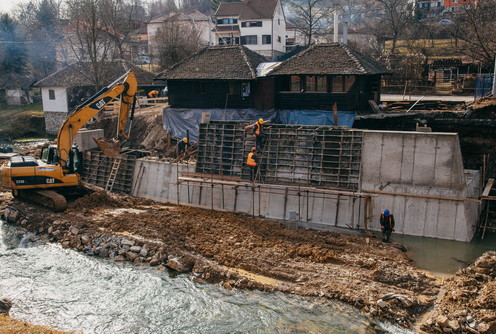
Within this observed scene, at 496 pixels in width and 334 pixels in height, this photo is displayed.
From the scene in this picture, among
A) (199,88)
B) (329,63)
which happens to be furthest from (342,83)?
(199,88)

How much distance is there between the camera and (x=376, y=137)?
2086 centimetres

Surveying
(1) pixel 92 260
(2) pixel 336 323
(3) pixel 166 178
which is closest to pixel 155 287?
(1) pixel 92 260

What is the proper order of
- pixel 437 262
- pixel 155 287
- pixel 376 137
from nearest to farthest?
pixel 155 287, pixel 437 262, pixel 376 137

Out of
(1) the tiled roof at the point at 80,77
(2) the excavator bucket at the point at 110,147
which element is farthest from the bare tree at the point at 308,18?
(2) the excavator bucket at the point at 110,147

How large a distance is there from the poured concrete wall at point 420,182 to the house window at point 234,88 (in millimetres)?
11244

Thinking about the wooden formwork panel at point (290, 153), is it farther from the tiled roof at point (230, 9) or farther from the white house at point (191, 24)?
the tiled roof at point (230, 9)

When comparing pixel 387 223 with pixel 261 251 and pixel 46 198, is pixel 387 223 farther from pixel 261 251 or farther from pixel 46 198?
pixel 46 198

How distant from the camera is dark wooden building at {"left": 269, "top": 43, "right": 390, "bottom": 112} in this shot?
89.7 feet

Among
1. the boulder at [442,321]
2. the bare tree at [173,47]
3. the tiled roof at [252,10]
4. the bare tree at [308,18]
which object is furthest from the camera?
the tiled roof at [252,10]

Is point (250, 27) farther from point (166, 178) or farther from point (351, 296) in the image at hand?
point (351, 296)

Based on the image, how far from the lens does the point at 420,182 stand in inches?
786

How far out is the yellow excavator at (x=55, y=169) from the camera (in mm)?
22359

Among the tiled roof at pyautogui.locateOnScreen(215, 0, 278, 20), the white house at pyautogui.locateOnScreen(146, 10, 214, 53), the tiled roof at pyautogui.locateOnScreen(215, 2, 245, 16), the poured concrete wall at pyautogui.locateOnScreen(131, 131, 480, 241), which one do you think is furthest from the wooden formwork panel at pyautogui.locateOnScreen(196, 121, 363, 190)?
the tiled roof at pyautogui.locateOnScreen(215, 2, 245, 16)

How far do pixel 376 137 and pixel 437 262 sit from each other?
5.84 m
